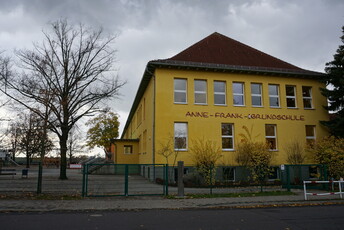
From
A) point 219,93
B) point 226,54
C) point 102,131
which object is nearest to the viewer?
point 219,93

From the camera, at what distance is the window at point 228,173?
61.8ft

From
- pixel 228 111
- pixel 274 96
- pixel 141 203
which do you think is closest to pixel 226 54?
pixel 274 96

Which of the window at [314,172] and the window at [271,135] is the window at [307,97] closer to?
the window at [271,135]

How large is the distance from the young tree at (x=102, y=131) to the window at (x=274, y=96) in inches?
1580

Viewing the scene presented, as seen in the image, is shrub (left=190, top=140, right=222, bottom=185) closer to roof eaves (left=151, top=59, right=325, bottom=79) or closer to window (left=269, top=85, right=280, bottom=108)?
roof eaves (left=151, top=59, right=325, bottom=79)

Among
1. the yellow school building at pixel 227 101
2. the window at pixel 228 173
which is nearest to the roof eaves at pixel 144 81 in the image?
the yellow school building at pixel 227 101

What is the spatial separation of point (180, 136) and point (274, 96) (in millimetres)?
8507

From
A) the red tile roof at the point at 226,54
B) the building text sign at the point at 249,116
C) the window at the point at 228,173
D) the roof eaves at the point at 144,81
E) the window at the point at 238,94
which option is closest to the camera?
the window at the point at 228,173

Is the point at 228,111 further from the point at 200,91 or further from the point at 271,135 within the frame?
the point at 271,135

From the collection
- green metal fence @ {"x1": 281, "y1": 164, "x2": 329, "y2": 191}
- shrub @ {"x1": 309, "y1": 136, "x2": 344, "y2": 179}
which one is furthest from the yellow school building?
green metal fence @ {"x1": 281, "y1": 164, "x2": 329, "y2": 191}

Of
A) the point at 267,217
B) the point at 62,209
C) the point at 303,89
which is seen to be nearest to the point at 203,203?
the point at 267,217

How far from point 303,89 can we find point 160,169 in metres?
15.7

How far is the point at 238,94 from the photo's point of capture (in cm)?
2206

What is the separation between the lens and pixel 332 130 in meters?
21.6
